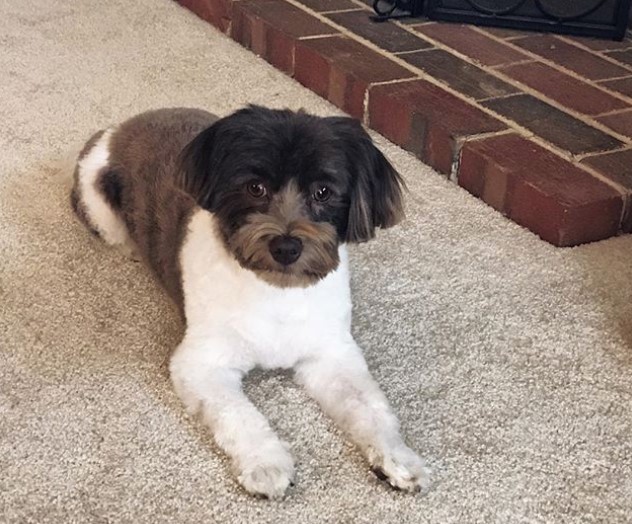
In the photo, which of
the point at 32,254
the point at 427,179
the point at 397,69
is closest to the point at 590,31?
the point at 397,69

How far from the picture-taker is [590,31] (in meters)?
2.73

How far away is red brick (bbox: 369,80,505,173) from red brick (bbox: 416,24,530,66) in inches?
9.9

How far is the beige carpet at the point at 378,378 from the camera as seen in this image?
130cm

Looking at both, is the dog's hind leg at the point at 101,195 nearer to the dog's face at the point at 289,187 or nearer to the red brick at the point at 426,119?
the dog's face at the point at 289,187

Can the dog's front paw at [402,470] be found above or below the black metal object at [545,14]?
below

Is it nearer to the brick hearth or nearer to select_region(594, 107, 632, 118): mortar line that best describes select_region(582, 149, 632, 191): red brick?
the brick hearth

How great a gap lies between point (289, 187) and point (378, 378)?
40 centimetres

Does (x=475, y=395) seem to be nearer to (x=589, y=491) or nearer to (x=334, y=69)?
(x=589, y=491)

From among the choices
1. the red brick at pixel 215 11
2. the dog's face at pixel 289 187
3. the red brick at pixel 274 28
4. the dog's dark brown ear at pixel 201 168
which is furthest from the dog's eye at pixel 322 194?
the red brick at pixel 215 11

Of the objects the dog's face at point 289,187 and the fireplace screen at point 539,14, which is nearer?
the dog's face at point 289,187

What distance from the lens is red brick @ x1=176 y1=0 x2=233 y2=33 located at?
3.02 m

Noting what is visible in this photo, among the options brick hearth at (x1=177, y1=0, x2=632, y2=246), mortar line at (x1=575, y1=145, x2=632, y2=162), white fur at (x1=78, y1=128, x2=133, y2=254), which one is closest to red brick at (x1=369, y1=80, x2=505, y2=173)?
brick hearth at (x1=177, y1=0, x2=632, y2=246)

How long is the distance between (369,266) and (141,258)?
1.43ft

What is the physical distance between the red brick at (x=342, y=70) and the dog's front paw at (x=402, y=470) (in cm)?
132
